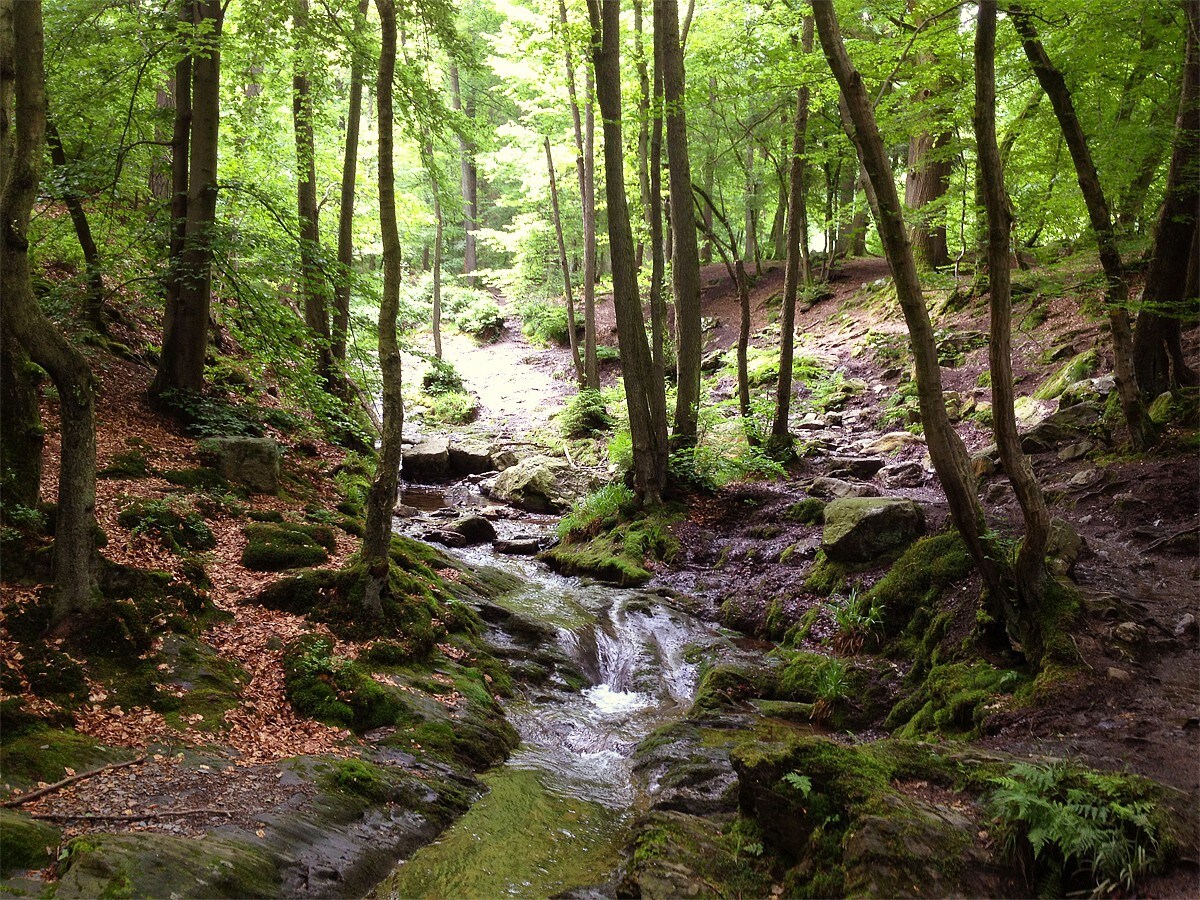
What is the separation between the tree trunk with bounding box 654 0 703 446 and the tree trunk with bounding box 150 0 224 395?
676 cm

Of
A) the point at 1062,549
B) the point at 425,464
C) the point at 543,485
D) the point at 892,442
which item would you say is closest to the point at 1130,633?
the point at 1062,549

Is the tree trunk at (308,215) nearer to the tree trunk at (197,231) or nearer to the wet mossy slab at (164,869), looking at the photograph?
the tree trunk at (197,231)

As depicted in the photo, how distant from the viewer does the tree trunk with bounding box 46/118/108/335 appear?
877 cm

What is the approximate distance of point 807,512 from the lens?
445 inches

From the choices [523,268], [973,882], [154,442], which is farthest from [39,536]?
[523,268]

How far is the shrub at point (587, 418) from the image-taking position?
63.5ft

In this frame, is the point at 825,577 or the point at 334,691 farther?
the point at 825,577

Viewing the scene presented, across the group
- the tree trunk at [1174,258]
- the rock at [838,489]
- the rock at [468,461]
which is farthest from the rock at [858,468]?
the rock at [468,461]

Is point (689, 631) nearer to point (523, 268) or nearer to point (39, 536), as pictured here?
point (39, 536)

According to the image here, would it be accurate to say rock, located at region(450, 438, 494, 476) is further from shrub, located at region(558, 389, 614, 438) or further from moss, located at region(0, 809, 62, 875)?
moss, located at region(0, 809, 62, 875)

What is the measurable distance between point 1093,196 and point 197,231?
11.2 meters

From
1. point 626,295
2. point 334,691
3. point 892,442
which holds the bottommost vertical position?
point 334,691

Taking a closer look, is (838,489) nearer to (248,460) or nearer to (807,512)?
(807,512)

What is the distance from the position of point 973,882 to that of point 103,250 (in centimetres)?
1264
